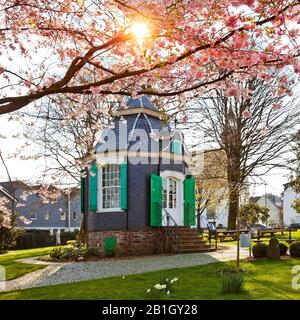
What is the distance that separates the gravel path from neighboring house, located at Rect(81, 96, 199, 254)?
2.09 metres

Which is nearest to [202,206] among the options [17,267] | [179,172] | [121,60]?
[179,172]

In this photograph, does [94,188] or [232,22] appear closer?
[232,22]

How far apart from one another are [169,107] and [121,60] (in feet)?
8.78

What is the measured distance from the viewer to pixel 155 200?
65.1ft

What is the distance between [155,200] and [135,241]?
5.95 feet

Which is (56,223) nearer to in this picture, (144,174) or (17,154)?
(144,174)

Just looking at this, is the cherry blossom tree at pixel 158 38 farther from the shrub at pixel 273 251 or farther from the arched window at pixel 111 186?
the arched window at pixel 111 186

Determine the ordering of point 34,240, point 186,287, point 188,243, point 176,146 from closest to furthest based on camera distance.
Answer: point 186,287 < point 188,243 < point 176,146 < point 34,240

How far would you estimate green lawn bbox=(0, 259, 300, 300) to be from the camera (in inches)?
367

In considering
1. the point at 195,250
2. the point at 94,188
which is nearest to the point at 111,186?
the point at 94,188

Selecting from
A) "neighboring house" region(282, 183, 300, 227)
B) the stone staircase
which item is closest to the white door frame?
the stone staircase

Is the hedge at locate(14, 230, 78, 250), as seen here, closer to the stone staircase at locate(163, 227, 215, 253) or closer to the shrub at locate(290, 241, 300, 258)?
the stone staircase at locate(163, 227, 215, 253)

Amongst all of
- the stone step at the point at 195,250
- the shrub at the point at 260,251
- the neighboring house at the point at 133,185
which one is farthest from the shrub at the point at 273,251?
the neighboring house at the point at 133,185

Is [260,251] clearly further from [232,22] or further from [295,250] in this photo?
[232,22]
